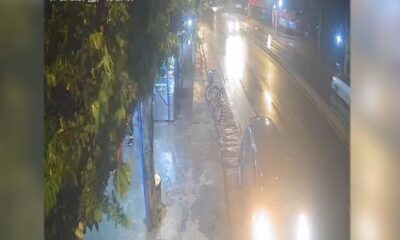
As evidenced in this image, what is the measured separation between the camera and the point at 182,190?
110cm

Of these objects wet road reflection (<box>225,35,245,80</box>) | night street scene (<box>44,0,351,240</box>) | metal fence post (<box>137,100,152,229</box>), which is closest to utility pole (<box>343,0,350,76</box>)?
night street scene (<box>44,0,351,240</box>)

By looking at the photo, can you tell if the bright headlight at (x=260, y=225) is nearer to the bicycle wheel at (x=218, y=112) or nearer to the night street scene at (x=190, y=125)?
the night street scene at (x=190, y=125)

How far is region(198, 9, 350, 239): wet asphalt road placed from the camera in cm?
102

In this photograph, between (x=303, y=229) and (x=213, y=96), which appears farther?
(x=213, y=96)

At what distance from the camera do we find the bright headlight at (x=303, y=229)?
1.05 m

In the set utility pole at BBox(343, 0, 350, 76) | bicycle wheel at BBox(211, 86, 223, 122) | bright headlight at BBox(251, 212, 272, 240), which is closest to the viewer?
utility pole at BBox(343, 0, 350, 76)

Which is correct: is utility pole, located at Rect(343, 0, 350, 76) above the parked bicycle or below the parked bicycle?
above

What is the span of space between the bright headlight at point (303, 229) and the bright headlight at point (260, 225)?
0.22 ft

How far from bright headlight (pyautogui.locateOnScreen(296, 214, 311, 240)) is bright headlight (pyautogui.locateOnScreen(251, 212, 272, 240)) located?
2.7 inches

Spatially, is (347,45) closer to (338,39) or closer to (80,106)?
(338,39)

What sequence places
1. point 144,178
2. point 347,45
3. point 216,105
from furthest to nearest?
point 216,105
point 144,178
point 347,45

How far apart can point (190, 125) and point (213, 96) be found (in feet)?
0.33

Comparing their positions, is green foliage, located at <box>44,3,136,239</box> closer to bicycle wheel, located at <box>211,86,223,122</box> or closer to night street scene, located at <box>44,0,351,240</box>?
night street scene, located at <box>44,0,351,240</box>

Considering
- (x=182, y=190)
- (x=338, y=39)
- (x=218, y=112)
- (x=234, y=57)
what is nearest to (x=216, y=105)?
(x=218, y=112)
